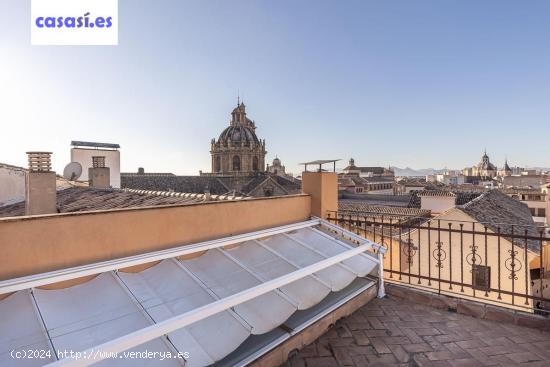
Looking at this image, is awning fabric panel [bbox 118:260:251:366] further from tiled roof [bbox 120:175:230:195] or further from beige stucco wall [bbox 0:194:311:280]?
tiled roof [bbox 120:175:230:195]

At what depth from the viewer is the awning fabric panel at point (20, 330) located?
2.11m

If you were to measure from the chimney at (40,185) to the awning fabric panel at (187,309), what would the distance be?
5.88 meters

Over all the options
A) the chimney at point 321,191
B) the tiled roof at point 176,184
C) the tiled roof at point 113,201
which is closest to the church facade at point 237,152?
the tiled roof at point 176,184

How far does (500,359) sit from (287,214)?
3.27 meters

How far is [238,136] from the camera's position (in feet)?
164

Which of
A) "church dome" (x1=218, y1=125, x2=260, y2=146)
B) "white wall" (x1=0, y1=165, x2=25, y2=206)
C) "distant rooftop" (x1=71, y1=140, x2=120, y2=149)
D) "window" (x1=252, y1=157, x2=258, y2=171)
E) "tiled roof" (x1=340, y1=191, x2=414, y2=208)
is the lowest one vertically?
"tiled roof" (x1=340, y1=191, x2=414, y2=208)

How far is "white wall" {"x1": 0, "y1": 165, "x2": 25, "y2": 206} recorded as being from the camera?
13.0m

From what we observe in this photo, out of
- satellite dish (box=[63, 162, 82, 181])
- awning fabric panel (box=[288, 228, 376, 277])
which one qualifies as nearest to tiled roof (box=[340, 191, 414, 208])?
satellite dish (box=[63, 162, 82, 181])

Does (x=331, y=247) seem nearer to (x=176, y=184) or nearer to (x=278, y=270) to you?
(x=278, y=270)

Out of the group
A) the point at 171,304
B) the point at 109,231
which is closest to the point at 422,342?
the point at 171,304

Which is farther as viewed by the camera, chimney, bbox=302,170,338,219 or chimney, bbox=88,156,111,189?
chimney, bbox=88,156,111,189

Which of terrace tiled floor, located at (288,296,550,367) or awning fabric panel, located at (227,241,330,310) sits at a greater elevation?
awning fabric panel, located at (227,241,330,310)

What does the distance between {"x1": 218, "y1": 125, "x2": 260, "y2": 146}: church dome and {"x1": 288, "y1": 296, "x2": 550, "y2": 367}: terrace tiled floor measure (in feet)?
151

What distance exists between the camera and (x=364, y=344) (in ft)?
11.8
